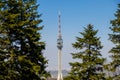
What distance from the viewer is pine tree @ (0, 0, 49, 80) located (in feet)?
108

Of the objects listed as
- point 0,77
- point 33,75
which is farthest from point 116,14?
point 0,77

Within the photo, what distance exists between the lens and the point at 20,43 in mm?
34656

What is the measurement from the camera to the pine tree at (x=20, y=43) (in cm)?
3284

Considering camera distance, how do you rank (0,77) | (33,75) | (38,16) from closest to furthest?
(0,77) < (33,75) < (38,16)

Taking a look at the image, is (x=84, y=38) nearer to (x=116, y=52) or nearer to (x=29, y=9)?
(x=116, y=52)

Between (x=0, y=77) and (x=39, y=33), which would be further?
(x=39, y=33)

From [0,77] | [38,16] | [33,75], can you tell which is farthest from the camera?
[38,16]

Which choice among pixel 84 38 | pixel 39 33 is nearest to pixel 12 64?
pixel 39 33

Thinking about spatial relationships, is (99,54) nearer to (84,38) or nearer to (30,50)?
(84,38)

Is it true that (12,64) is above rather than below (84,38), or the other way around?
below

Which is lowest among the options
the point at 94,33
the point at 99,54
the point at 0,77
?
the point at 0,77

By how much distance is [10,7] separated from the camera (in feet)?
113

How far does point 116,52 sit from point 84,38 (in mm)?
3741

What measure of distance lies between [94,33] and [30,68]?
8434 millimetres
